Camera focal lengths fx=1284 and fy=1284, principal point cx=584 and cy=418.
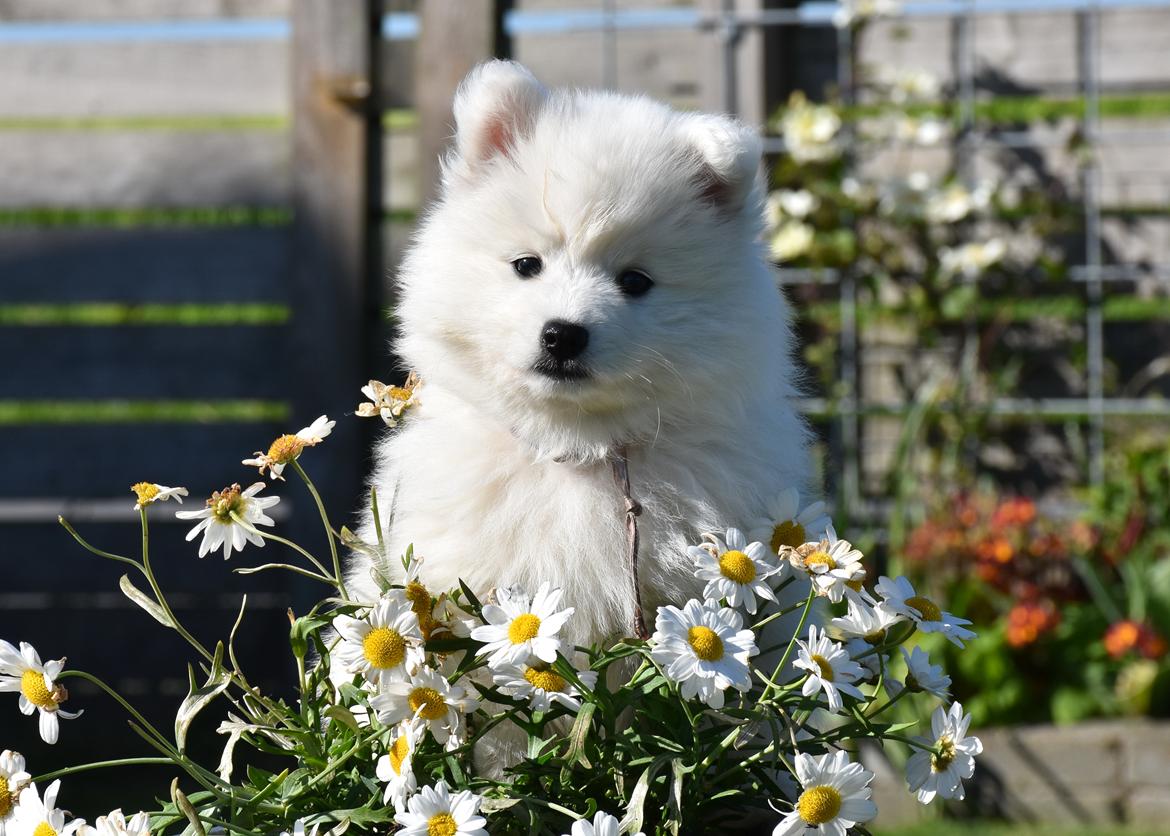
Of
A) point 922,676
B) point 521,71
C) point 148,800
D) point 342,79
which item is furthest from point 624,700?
point 342,79

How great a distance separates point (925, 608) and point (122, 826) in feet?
3.29

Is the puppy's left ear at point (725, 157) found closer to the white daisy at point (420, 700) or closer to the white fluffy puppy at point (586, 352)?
the white fluffy puppy at point (586, 352)

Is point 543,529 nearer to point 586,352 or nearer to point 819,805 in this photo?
point 586,352

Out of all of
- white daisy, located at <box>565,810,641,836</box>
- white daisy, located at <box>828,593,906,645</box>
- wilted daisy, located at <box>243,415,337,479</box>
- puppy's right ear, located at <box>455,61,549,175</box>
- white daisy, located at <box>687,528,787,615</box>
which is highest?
puppy's right ear, located at <box>455,61,549,175</box>

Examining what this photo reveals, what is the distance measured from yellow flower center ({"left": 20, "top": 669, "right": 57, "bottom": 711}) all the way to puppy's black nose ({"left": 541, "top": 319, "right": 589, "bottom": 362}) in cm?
81

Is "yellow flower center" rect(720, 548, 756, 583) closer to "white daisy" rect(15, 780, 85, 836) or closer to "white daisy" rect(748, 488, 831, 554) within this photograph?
"white daisy" rect(748, 488, 831, 554)

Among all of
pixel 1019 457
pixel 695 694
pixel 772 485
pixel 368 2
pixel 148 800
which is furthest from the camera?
pixel 1019 457

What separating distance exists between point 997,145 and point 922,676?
3.60 metres

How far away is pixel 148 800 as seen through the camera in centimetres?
398

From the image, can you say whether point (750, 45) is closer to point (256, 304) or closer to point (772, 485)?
point (256, 304)

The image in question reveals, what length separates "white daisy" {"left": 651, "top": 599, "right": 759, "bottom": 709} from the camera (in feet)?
4.74

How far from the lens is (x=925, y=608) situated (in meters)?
1.65

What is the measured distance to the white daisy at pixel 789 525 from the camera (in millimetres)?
1729

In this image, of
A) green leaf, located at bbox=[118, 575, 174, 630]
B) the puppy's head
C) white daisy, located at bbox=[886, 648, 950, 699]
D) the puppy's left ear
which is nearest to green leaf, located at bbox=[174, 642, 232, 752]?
green leaf, located at bbox=[118, 575, 174, 630]
